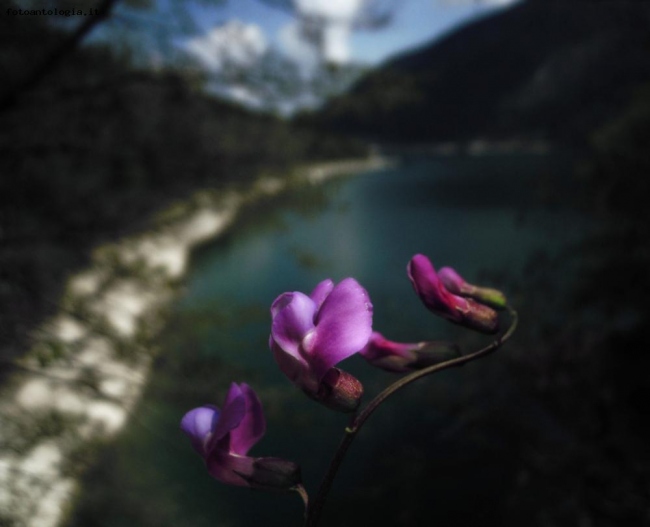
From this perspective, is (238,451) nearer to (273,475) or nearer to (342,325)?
(273,475)

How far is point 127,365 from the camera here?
2.67 m

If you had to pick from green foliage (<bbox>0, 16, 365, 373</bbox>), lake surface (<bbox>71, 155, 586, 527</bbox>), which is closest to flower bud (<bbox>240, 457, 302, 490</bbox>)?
lake surface (<bbox>71, 155, 586, 527</bbox>)

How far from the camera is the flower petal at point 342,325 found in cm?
42

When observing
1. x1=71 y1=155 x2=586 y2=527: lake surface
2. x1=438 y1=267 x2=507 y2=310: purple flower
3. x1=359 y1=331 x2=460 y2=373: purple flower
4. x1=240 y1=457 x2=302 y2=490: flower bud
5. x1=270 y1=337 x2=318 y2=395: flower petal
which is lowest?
x1=71 y1=155 x2=586 y2=527: lake surface

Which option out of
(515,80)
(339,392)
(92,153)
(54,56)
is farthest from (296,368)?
(515,80)

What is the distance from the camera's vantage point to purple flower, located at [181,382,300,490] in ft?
1.67

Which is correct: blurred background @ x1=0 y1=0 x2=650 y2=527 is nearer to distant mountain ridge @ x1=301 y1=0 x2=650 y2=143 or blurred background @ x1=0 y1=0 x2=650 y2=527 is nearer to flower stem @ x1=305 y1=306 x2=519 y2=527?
distant mountain ridge @ x1=301 y1=0 x2=650 y2=143

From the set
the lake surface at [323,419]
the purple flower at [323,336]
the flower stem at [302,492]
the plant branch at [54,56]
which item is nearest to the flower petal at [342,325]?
the purple flower at [323,336]

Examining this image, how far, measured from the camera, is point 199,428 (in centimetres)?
52

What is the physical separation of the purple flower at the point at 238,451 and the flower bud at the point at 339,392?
2.2 inches

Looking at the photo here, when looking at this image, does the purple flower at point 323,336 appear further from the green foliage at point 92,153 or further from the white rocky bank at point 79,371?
the green foliage at point 92,153

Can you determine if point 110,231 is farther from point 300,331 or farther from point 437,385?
point 437,385

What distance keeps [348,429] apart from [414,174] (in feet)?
106

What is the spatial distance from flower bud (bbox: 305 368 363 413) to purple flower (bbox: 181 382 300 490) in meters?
0.06
